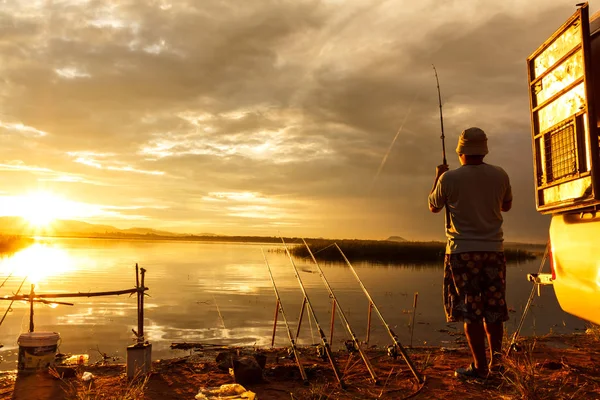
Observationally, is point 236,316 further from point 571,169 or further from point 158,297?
point 571,169

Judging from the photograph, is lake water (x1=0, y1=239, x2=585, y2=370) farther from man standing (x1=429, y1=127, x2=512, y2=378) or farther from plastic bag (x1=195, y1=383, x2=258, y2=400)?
man standing (x1=429, y1=127, x2=512, y2=378)

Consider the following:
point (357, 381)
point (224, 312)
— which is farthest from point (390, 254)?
point (357, 381)

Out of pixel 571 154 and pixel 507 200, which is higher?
pixel 571 154

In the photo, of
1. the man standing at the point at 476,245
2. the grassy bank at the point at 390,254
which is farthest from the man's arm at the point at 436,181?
the grassy bank at the point at 390,254

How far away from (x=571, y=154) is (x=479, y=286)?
1.34 metres

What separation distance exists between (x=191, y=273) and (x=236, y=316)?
13.6 m

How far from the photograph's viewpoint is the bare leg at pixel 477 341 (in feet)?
14.2

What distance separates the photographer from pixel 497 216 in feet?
14.3

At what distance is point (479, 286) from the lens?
14.1 ft

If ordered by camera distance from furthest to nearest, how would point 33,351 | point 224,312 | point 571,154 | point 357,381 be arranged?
point 224,312 → point 33,351 → point 357,381 → point 571,154

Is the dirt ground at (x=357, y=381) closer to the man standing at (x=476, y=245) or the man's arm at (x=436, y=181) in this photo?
the man standing at (x=476, y=245)

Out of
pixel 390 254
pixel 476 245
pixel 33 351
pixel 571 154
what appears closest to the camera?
pixel 571 154

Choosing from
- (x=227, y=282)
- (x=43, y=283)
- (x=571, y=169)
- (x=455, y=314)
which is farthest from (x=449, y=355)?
(x=43, y=283)

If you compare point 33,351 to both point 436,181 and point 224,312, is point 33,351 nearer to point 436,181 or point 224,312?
point 436,181
